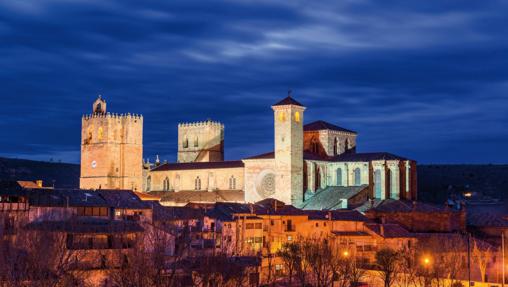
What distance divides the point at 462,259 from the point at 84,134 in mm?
54677

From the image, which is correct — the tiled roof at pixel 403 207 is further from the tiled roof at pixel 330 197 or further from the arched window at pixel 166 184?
the arched window at pixel 166 184

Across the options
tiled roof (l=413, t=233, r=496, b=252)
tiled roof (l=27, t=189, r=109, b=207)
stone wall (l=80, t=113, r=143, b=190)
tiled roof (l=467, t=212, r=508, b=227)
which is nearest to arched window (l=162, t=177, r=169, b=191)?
stone wall (l=80, t=113, r=143, b=190)

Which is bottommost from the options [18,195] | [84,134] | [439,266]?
[439,266]

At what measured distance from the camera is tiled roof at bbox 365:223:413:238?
64.4 meters

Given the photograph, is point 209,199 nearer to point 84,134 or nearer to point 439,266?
point 84,134

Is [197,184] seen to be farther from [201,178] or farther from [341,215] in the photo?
[341,215]

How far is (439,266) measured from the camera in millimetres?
54250

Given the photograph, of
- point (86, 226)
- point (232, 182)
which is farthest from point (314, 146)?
point (86, 226)

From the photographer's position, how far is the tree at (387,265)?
5115cm

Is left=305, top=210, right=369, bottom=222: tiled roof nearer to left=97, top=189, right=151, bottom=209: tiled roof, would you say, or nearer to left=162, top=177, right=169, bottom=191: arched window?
left=97, top=189, right=151, bottom=209: tiled roof

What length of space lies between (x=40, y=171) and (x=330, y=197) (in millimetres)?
112937

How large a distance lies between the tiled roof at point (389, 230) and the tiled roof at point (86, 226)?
2197 centimetres

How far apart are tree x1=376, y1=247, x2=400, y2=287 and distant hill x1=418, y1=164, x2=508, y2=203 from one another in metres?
57.1

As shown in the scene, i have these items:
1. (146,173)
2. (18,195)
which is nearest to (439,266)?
(18,195)
